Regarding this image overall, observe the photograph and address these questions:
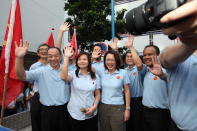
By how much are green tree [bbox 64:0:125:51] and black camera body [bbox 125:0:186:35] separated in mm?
6510

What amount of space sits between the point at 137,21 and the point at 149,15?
0.47 ft

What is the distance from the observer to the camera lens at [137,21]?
95 cm

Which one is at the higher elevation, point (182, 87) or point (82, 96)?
point (182, 87)

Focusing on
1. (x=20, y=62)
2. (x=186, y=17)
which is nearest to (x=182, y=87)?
(x=186, y=17)

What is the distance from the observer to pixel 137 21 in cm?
100

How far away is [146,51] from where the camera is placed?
103 inches

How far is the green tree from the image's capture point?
297 inches

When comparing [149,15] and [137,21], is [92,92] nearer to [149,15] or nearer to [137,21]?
[137,21]

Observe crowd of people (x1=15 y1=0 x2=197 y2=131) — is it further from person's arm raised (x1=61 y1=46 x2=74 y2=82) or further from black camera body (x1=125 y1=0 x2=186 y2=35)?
black camera body (x1=125 y1=0 x2=186 y2=35)

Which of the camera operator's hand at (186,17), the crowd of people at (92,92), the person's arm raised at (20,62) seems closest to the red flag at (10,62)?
the crowd of people at (92,92)

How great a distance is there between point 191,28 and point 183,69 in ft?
2.19

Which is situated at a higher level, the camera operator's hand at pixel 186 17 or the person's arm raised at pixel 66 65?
the camera operator's hand at pixel 186 17

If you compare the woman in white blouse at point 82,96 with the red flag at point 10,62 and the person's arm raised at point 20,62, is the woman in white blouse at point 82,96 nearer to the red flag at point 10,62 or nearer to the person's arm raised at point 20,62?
the person's arm raised at point 20,62

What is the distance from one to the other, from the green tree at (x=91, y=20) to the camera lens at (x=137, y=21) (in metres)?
6.47
